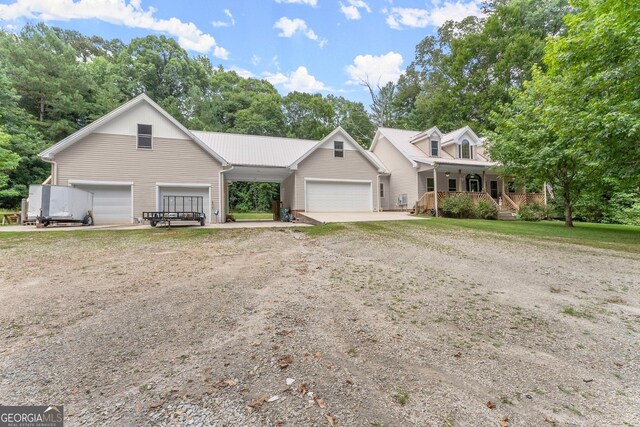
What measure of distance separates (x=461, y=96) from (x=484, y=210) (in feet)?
61.5

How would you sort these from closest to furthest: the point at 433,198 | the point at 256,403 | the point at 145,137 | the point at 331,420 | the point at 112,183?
the point at 331,420, the point at 256,403, the point at 112,183, the point at 145,137, the point at 433,198

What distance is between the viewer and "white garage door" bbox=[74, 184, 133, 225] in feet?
46.9

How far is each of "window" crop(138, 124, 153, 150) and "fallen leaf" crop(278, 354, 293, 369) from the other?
15468 millimetres

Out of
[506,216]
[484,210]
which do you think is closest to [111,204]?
[484,210]

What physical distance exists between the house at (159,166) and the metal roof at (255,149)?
0.13 m

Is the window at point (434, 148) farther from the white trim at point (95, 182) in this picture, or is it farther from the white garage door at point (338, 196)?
the white trim at point (95, 182)

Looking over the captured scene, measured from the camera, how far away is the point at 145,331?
3320 mm

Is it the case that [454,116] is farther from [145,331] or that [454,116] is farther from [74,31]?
[74,31]

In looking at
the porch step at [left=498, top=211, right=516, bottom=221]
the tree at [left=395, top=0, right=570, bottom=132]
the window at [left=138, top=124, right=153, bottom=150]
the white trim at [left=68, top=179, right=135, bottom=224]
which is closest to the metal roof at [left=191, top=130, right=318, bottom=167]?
the window at [left=138, top=124, right=153, bottom=150]

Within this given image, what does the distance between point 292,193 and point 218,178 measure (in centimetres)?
466

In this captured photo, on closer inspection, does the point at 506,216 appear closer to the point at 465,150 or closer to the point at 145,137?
the point at 465,150

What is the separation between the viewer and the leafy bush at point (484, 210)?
688 inches

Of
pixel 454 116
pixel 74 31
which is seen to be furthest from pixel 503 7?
pixel 74 31

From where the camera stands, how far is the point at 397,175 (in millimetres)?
21562
